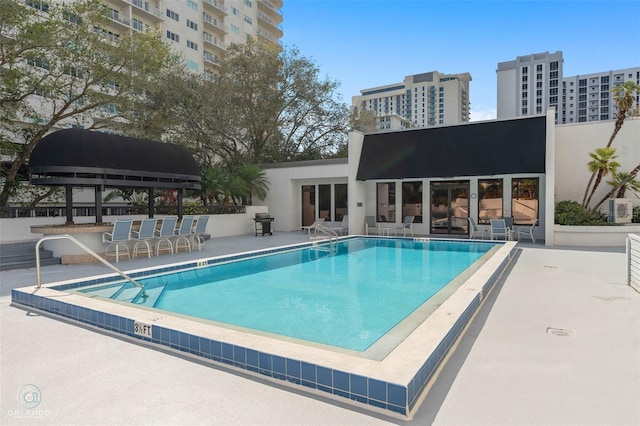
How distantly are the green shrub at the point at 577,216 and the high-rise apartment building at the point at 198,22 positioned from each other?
30.6m

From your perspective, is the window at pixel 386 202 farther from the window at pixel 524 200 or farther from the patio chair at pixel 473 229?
the window at pixel 524 200

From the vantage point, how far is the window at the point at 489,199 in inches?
647

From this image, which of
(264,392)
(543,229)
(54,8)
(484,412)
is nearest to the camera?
(484,412)

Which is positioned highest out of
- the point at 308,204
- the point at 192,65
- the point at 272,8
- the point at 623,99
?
the point at 272,8

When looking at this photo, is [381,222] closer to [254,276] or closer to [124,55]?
[254,276]

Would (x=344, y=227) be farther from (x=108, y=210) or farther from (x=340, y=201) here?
(x=108, y=210)

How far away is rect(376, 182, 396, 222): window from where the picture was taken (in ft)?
61.9

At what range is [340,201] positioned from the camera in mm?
20594

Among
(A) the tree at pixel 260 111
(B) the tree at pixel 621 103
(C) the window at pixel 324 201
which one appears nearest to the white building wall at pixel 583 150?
(B) the tree at pixel 621 103

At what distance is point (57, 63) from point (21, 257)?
9.28 metres

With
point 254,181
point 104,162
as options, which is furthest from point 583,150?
point 104,162

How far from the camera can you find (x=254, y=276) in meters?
8.99

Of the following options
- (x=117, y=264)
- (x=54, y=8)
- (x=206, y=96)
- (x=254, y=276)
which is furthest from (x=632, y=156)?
(x=54, y=8)

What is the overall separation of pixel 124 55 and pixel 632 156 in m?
20.3
